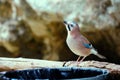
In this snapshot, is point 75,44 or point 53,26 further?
point 53,26

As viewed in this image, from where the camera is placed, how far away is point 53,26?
391 centimetres

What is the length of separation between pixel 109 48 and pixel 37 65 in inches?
83.4

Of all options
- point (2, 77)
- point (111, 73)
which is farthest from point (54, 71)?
point (111, 73)

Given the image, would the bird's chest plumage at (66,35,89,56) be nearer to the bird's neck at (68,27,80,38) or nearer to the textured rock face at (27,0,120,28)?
the bird's neck at (68,27,80,38)

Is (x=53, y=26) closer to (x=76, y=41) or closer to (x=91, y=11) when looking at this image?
(x=91, y=11)

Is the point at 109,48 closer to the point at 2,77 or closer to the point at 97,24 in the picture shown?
the point at 97,24

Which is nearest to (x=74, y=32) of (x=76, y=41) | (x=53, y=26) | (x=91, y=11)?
(x=76, y=41)

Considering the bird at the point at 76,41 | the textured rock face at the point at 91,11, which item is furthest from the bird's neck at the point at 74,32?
the textured rock face at the point at 91,11

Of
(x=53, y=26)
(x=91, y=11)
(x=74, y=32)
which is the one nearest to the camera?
(x=74, y=32)

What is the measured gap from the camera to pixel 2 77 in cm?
97

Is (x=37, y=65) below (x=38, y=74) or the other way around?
Answer: below

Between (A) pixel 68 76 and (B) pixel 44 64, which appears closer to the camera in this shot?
(A) pixel 68 76

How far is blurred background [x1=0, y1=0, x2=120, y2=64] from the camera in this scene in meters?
3.12

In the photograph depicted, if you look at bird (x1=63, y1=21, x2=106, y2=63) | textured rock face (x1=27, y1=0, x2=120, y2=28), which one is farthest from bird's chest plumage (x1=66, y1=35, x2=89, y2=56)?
textured rock face (x1=27, y1=0, x2=120, y2=28)
